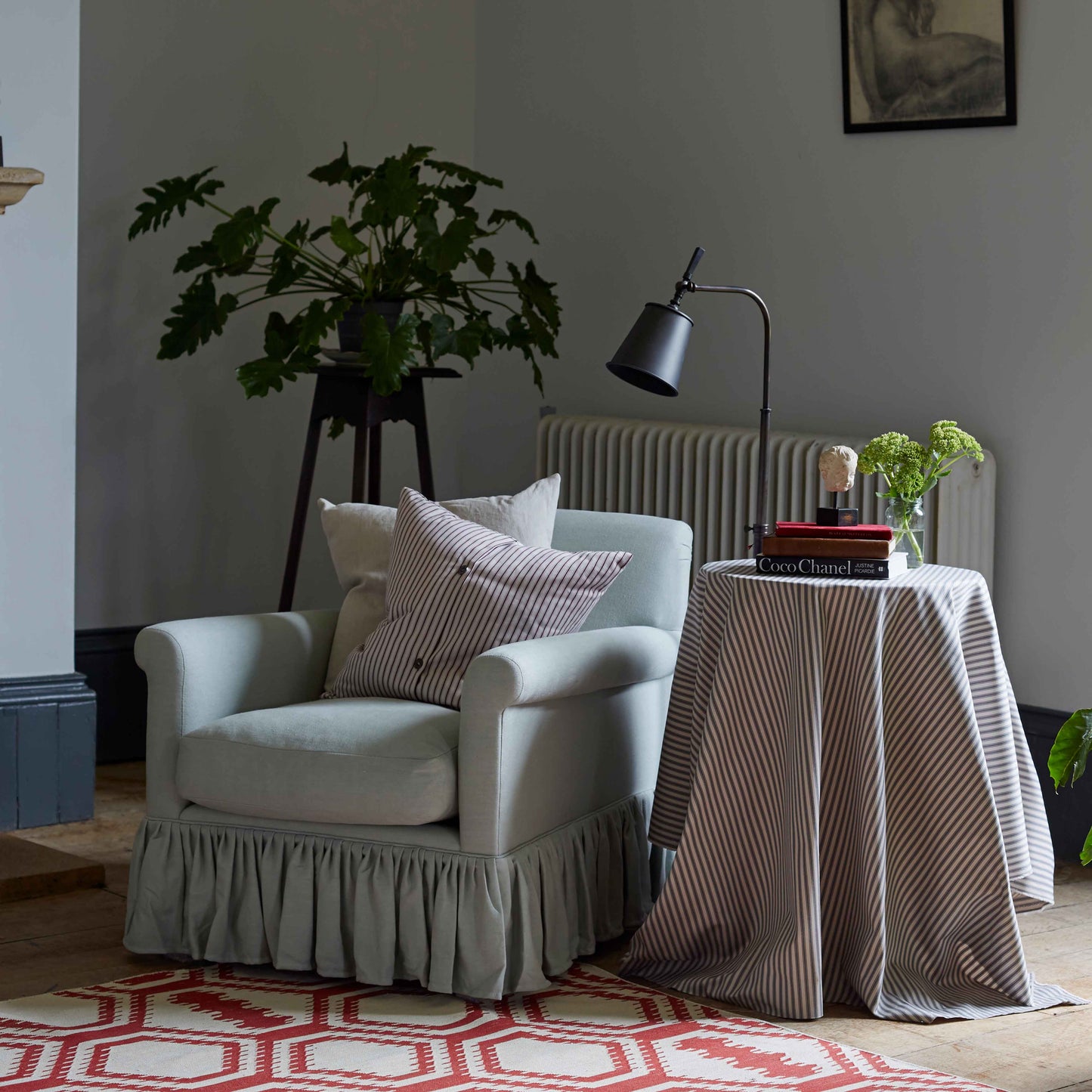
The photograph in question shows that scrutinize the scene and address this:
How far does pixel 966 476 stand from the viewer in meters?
3.79

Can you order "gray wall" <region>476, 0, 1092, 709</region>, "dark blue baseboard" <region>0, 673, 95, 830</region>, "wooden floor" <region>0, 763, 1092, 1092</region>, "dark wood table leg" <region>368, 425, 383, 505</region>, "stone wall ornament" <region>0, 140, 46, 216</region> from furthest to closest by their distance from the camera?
"dark wood table leg" <region>368, 425, 383, 505</region> < "dark blue baseboard" <region>0, 673, 95, 830</region> < "gray wall" <region>476, 0, 1092, 709</region> < "stone wall ornament" <region>0, 140, 46, 216</region> < "wooden floor" <region>0, 763, 1092, 1092</region>

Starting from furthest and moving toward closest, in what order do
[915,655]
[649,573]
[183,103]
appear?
1. [183,103]
2. [649,573]
3. [915,655]

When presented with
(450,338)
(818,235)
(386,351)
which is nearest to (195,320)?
(386,351)

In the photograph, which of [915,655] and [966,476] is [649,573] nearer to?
[915,655]

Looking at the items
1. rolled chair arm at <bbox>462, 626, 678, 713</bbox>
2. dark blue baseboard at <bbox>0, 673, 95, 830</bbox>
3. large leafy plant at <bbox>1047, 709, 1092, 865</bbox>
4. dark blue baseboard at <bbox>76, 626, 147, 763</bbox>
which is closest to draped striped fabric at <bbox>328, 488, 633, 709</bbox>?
rolled chair arm at <bbox>462, 626, 678, 713</bbox>

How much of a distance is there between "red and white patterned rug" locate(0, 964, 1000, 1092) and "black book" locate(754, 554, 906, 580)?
0.75 m

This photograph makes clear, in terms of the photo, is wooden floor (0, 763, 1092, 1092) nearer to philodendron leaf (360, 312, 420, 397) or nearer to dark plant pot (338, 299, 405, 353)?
philodendron leaf (360, 312, 420, 397)

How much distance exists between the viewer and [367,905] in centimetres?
279

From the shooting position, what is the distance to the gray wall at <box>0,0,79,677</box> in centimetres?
377

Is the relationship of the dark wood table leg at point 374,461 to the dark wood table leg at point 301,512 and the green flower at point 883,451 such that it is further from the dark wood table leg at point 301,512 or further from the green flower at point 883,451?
the green flower at point 883,451

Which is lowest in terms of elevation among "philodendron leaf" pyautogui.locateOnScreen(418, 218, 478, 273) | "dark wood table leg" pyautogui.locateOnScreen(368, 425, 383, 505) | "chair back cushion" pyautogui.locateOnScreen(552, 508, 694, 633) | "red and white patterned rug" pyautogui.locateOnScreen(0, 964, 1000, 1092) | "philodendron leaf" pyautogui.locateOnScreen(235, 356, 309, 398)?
"red and white patterned rug" pyautogui.locateOnScreen(0, 964, 1000, 1092)

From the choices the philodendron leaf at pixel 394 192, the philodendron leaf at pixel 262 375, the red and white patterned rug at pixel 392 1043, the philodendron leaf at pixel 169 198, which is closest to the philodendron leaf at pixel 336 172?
the philodendron leaf at pixel 394 192

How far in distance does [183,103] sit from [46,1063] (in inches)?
115

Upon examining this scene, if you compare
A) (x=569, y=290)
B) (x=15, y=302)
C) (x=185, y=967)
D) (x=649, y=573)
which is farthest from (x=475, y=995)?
(x=569, y=290)
